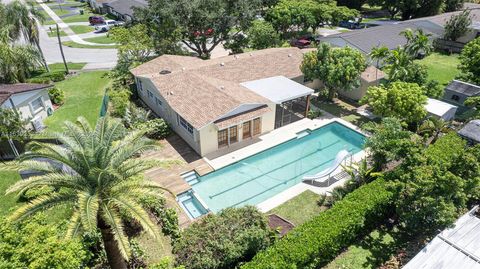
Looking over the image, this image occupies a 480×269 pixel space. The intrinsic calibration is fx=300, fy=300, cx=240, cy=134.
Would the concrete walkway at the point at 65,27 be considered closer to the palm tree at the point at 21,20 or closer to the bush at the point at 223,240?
the palm tree at the point at 21,20

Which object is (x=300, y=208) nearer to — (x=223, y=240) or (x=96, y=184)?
(x=223, y=240)

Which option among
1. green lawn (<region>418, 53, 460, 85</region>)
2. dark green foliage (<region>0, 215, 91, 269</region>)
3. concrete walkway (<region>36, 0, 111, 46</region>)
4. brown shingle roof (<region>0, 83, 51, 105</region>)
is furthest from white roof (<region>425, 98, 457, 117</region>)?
concrete walkway (<region>36, 0, 111, 46</region>)

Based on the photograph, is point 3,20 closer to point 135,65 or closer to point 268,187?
point 135,65

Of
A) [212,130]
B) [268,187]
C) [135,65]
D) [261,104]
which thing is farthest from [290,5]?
[268,187]

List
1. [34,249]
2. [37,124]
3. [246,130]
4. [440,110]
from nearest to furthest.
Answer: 1. [34,249]
2. [246,130]
3. [440,110]
4. [37,124]

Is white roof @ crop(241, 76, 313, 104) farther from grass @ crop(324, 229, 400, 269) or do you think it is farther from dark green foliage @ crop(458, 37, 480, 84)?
dark green foliage @ crop(458, 37, 480, 84)

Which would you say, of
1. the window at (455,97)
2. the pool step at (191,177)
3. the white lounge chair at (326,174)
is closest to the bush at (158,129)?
the pool step at (191,177)

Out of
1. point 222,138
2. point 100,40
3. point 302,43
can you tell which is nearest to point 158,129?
point 222,138
